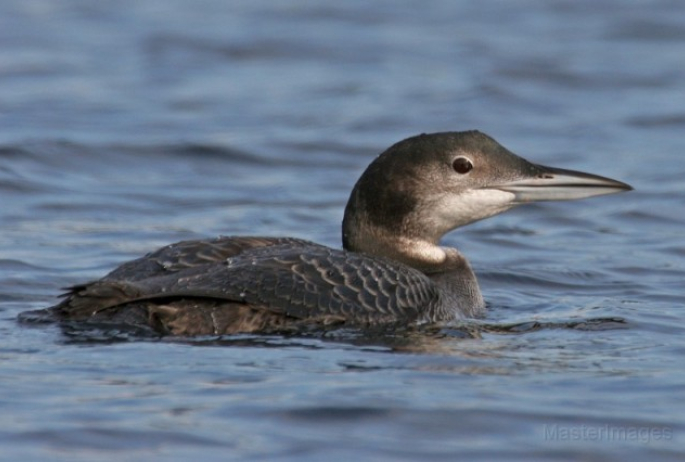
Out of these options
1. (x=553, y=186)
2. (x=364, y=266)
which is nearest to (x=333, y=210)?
(x=553, y=186)

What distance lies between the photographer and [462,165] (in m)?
8.33

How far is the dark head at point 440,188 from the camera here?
825 cm

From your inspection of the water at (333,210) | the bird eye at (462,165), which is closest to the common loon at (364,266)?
the bird eye at (462,165)

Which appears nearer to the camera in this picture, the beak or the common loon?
the common loon

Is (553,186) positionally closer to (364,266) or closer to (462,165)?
(462,165)

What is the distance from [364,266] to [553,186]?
1.44 m

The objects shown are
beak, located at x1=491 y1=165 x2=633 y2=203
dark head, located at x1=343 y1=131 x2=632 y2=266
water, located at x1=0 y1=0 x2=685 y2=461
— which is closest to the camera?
water, located at x1=0 y1=0 x2=685 y2=461

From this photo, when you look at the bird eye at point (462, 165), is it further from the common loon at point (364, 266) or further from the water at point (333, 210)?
the water at point (333, 210)

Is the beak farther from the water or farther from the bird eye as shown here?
the water

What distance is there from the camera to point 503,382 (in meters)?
6.77

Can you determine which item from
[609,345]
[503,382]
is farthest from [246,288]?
[609,345]

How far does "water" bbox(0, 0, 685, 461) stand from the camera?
20.3 feet

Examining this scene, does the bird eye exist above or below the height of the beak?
above

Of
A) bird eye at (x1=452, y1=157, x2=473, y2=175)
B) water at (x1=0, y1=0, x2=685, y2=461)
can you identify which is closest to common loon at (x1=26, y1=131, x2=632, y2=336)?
bird eye at (x1=452, y1=157, x2=473, y2=175)
